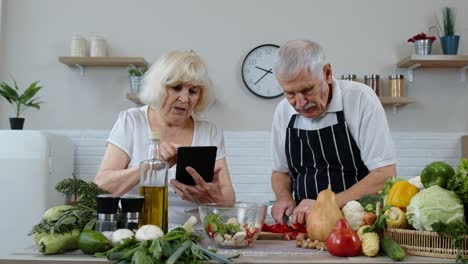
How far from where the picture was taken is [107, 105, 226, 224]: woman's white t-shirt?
7.78ft

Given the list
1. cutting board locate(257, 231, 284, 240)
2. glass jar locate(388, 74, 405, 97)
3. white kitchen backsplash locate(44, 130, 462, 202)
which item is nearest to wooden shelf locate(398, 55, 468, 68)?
glass jar locate(388, 74, 405, 97)

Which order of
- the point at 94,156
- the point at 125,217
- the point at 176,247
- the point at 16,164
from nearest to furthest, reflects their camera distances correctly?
the point at 176,247 < the point at 125,217 < the point at 16,164 < the point at 94,156

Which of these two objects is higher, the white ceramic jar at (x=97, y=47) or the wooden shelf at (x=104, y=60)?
the white ceramic jar at (x=97, y=47)

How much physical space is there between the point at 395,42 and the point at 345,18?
0.48 metres

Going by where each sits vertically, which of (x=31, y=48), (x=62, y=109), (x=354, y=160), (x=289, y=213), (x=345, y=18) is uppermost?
(x=345, y=18)

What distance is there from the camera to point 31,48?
483cm

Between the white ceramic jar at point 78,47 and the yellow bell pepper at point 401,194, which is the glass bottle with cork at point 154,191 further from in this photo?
the white ceramic jar at point 78,47

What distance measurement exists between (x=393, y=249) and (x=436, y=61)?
347 centimetres

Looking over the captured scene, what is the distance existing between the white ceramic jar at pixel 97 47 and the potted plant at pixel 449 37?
283cm

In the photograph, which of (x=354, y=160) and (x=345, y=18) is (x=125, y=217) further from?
(x=345, y=18)

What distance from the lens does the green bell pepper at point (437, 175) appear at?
4.82 feet

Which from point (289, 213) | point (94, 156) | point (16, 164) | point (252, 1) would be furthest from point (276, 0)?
point (289, 213)

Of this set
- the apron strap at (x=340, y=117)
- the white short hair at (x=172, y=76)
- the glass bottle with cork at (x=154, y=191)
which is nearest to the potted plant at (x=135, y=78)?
the white short hair at (x=172, y=76)

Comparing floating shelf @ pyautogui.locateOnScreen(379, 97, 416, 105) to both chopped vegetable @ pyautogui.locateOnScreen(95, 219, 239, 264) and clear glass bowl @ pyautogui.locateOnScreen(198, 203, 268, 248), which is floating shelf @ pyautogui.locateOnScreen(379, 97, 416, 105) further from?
chopped vegetable @ pyautogui.locateOnScreen(95, 219, 239, 264)
